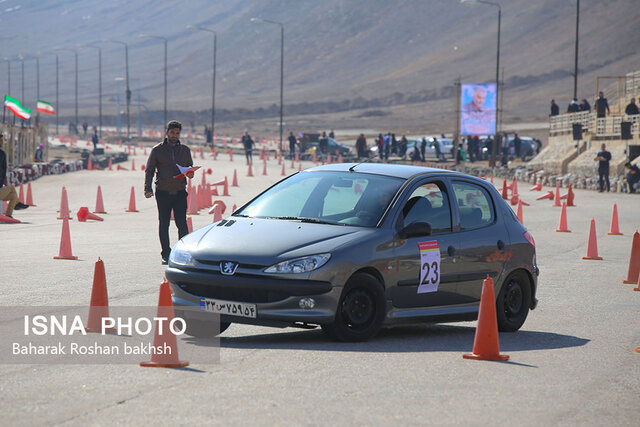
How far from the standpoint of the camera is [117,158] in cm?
6159

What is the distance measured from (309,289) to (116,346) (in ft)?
4.84

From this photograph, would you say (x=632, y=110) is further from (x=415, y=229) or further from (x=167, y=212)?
(x=415, y=229)

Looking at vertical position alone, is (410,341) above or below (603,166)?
below

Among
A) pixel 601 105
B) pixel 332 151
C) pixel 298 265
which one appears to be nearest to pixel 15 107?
pixel 601 105

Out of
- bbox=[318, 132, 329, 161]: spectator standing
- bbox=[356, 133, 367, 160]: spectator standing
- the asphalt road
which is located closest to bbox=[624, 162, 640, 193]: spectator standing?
bbox=[356, 133, 367, 160]: spectator standing

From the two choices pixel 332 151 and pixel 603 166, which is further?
pixel 332 151

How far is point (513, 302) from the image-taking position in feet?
34.1

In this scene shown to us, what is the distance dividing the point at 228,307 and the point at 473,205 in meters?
2.79

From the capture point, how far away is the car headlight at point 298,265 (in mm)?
8484

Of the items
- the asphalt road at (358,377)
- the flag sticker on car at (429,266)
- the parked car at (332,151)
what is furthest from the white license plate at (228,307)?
the parked car at (332,151)

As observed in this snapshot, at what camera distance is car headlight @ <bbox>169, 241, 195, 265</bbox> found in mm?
8883

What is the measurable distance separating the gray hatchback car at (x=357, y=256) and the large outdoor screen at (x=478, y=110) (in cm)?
5100

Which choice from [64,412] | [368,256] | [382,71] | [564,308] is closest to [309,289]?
[368,256]

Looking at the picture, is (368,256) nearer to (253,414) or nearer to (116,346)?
(116,346)
